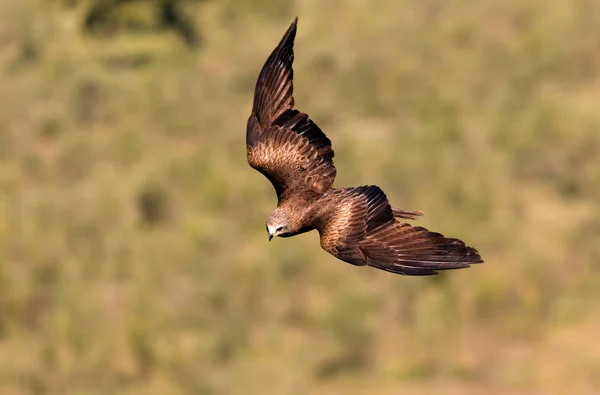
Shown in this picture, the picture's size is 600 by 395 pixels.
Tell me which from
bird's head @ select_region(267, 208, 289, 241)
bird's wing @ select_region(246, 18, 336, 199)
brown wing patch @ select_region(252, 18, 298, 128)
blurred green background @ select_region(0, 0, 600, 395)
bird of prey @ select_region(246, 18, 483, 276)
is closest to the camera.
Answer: bird of prey @ select_region(246, 18, 483, 276)

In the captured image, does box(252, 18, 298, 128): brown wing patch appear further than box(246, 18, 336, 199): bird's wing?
Yes

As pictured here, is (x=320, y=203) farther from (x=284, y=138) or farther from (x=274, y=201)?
(x=274, y=201)

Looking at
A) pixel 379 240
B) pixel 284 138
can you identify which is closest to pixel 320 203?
pixel 379 240

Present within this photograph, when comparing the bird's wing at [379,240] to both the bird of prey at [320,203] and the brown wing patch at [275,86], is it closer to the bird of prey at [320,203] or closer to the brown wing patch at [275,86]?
the bird of prey at [320,203]

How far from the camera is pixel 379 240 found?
10.1 metres

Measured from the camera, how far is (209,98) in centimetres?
3834

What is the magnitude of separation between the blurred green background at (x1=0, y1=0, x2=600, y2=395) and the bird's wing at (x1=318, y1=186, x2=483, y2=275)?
557 inches

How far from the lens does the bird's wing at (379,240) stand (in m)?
9.44

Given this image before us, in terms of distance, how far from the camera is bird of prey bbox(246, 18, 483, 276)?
964 centimetres

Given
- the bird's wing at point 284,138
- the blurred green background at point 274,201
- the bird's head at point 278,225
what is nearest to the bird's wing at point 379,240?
the bird's head at point 278,225

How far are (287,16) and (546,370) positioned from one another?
2268 centimetres

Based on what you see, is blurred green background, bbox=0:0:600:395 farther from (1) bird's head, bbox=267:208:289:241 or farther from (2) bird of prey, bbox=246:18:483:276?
(1) bird's head, bbox=267:208:289:241

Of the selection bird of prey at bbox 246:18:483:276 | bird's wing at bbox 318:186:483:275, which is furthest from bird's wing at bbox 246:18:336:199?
bird's wing at bbox 318:186:483:275

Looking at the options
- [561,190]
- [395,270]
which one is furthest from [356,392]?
[395,270]
